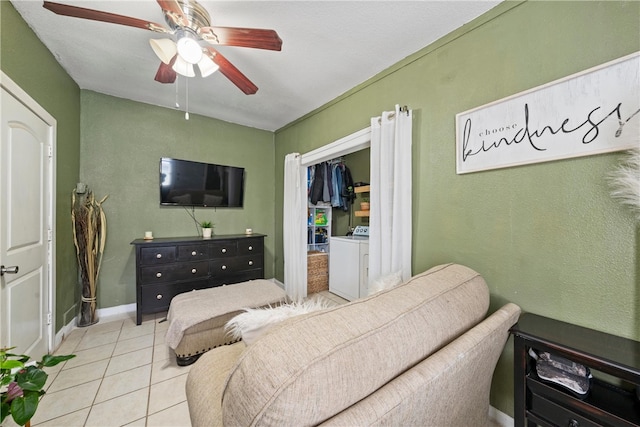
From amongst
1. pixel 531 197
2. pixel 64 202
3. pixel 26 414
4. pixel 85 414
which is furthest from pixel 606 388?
pixel 64 202

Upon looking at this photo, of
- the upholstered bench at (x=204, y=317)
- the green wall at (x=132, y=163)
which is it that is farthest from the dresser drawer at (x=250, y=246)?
the upholstered bench at (x=204, y=317)

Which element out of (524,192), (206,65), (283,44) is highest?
(283,44)

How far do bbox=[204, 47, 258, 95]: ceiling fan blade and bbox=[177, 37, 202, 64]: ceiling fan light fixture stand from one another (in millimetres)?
98

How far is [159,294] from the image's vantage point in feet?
8.20

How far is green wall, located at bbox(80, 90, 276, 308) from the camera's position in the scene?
8.59ft

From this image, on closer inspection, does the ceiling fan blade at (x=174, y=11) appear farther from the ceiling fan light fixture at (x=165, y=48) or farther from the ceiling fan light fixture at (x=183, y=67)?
the ceiling fan light fixture at (x=183, y=67)

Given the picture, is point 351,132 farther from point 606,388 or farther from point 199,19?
point 606,388

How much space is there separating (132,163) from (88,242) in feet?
3.20

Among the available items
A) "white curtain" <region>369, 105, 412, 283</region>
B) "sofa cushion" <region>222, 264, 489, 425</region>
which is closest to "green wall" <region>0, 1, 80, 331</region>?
"sofa cushion" <region>222, 264, 489, 425</region>

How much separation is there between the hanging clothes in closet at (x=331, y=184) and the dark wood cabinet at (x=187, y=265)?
1238mm

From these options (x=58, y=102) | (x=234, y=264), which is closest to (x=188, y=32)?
(x=58, y=102)

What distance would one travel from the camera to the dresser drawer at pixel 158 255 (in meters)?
2.44

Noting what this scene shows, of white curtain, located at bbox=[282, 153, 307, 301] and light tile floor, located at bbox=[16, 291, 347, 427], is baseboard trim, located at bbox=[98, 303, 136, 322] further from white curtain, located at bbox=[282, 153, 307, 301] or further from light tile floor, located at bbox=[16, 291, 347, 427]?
Answer: white curtain, located at bbox=[282, 153, 307, 301]

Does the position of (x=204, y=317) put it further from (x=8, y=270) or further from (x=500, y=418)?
(x=500, y=418)
